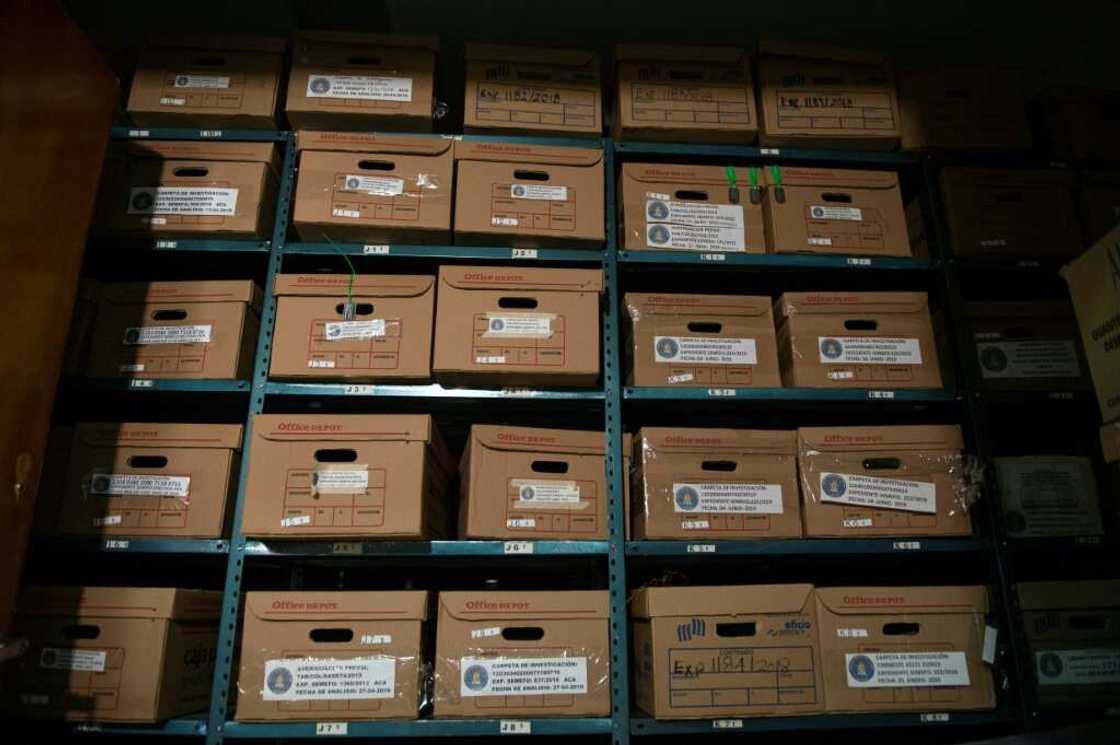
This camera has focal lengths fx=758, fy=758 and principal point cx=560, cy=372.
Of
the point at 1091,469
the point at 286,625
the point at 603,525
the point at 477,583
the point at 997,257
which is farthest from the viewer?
the point at 477,583

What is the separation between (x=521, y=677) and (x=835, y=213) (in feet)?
4.47

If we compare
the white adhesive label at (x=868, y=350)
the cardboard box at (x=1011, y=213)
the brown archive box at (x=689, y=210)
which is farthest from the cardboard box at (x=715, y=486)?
the cardboard box at (x=1011, y=213)

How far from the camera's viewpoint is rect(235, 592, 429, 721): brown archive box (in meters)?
1.51

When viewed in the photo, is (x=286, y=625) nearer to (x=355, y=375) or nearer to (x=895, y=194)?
(x=355, y=375)

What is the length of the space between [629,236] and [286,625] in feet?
3.90

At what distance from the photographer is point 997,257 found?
77.0 inches

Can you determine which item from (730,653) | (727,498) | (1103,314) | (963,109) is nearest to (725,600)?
(730,653)

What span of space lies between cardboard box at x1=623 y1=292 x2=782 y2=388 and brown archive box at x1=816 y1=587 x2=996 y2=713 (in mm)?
531

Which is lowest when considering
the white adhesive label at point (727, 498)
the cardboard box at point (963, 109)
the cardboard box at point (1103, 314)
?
the white adhesive label at point (727, 498)

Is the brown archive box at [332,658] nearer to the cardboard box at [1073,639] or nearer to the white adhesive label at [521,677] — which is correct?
the white adhesive label at [521,677]

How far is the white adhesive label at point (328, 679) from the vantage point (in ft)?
4.97

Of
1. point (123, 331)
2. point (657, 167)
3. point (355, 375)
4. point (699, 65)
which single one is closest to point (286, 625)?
point (355, 375)

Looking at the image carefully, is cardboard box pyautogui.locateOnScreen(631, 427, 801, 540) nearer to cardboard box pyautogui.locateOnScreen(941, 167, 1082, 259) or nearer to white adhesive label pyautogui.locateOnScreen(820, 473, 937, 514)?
white adhesive label pyautogui.locateOnScreen(820, 473, 937, 514)

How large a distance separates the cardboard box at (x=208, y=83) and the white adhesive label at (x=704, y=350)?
3.81 feet
